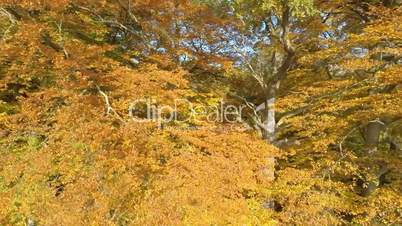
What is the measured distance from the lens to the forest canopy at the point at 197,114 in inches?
373

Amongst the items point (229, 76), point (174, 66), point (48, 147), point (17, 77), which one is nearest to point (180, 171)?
point (48, 147)

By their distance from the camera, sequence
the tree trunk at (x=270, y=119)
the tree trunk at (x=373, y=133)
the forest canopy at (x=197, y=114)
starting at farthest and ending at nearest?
the tree trunk at (x=270, y=119)
the tree trunk at (x=373, y=133)
the forest canopy at (x=197, y=114)

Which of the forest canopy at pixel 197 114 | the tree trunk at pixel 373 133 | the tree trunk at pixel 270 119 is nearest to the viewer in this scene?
the forest canopy at pixel 197 114

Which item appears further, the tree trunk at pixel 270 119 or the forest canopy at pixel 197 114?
the tree trunk at pixel 270 119

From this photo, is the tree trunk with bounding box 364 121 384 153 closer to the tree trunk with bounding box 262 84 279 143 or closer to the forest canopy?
the forest canopy

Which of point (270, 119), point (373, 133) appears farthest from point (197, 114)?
point (373, 133)

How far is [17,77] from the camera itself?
14648mm

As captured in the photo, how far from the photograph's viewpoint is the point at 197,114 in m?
12.8

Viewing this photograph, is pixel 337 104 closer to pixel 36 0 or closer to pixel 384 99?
pixel 384 99

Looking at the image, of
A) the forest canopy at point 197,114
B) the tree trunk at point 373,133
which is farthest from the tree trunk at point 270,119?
the tree trunk at point 373,133

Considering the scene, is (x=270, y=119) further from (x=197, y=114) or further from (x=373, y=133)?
(x=373, y=133)

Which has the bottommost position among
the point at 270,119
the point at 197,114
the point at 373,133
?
the point at 373,133

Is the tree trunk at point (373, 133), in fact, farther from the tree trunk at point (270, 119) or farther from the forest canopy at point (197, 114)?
the tree trunk at point (270, 119)

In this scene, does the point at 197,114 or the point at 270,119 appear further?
the point at 270,119
